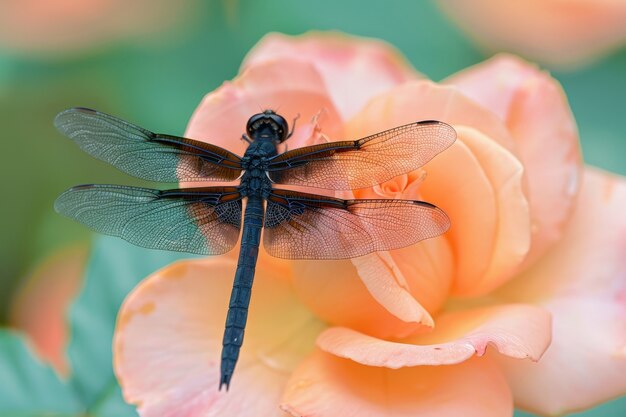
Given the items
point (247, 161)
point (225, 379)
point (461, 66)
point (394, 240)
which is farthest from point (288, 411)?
point (461, 66)

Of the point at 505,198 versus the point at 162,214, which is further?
the point at 162,214

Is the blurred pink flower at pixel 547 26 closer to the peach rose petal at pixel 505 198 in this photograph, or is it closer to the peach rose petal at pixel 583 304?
the peach rose petal at pixel 583 304

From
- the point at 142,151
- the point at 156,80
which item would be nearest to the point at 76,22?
the point at 156,80

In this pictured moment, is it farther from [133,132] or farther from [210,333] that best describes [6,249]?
[210,333]

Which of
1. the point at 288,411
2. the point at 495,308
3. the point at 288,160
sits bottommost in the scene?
the point at 288,411

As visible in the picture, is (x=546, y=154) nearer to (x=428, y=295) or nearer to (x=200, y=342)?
(x=428, y=295)

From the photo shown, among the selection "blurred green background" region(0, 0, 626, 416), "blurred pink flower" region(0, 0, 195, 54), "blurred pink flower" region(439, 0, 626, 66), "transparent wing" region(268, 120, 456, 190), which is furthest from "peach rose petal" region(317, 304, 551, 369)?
"blurred pink flower" region(0, 0, 195, 54)
